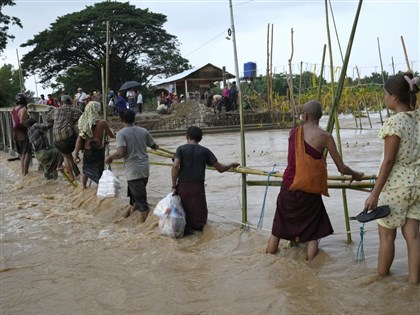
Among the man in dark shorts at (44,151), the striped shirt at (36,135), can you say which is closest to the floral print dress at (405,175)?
the man in dark shorts at (44,151)

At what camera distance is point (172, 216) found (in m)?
5.00

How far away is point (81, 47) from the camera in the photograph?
119 feet

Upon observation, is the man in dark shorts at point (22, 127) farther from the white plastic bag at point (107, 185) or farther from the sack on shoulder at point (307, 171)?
the sack on shoulder at point (307, 171)

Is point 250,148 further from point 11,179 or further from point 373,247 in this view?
point 373,247

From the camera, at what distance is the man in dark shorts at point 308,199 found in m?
3.82

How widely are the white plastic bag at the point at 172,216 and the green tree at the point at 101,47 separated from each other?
102ft

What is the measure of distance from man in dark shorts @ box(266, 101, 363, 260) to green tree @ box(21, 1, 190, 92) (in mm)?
32230

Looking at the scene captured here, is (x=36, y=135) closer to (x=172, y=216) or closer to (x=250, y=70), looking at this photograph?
(x=172, y=216)

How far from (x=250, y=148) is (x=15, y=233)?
8.48 metres

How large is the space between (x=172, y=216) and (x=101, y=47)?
112 feet

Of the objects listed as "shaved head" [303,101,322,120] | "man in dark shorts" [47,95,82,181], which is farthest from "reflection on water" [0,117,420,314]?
"man in dark shorts" [47,95,82,181]

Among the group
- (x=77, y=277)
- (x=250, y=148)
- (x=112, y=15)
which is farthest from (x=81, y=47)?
(x=77, y=277)

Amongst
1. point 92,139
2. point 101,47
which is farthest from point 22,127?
point 101,47

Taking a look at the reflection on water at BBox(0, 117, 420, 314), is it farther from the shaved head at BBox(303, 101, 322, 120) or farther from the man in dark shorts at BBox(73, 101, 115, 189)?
the shaved head at BBox(303, 101, 322, 120)
